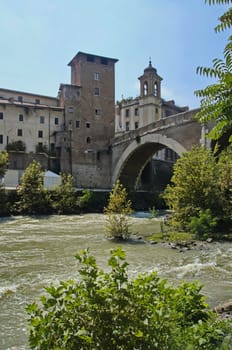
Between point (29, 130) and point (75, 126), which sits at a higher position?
point (75, 126)

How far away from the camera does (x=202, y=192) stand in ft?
59.5

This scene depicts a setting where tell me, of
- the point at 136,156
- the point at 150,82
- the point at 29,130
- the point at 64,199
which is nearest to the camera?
the point at 64,199

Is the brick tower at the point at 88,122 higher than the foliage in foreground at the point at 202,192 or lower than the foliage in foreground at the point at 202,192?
higher

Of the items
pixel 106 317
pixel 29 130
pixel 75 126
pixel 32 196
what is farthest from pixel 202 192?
pixel 29 130

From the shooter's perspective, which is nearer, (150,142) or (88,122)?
(150,142)

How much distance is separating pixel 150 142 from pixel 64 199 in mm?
12753

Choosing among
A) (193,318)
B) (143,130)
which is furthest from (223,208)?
(143,130)

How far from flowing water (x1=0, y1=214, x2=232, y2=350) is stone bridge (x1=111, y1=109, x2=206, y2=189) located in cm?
1298

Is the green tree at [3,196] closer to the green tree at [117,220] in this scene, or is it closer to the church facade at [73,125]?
the church facade at [73,125]

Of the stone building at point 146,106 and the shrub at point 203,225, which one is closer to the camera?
the shrub at point 203,225

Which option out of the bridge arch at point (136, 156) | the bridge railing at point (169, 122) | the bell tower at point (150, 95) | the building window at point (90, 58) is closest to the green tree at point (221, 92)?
the bridge railing at point (169, 122)

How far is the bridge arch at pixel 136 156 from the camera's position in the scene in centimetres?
3815

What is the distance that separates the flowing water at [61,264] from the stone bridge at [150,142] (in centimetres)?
1298

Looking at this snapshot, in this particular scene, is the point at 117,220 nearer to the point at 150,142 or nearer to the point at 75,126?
the point at 150,142
